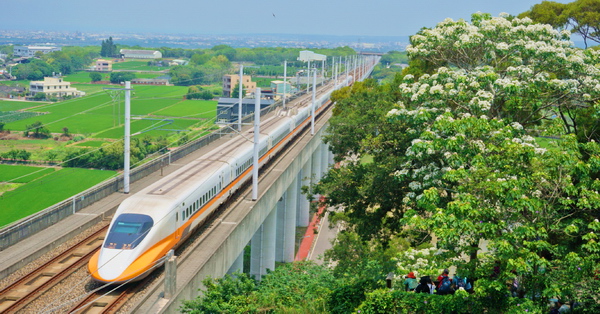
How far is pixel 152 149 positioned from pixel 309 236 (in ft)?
161

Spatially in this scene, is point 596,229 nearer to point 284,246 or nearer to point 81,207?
point 81,207

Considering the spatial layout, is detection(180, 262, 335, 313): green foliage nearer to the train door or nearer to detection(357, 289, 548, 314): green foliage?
detection(357, 289, 548, 314): green foliage

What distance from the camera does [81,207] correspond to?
30484 millimetres

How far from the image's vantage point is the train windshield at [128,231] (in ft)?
72.4

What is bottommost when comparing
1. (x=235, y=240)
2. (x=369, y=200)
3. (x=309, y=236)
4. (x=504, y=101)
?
(x=309, y=236)

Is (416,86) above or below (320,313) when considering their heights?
above

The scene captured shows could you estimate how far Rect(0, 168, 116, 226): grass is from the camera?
76.6 meters

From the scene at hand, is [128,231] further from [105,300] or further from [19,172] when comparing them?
[19,172]

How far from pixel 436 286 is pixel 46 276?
13809 millimetres

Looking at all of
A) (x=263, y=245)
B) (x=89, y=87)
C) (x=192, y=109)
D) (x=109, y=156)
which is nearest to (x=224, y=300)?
(x=263, y=245)

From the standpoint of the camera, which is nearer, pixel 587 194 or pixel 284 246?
pixel 587 194

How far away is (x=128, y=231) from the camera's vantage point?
887 inches

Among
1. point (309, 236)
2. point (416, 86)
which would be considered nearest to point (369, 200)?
point (416, 86)

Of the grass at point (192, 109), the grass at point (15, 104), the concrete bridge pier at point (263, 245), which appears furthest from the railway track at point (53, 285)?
the grass at point (15, 104)
